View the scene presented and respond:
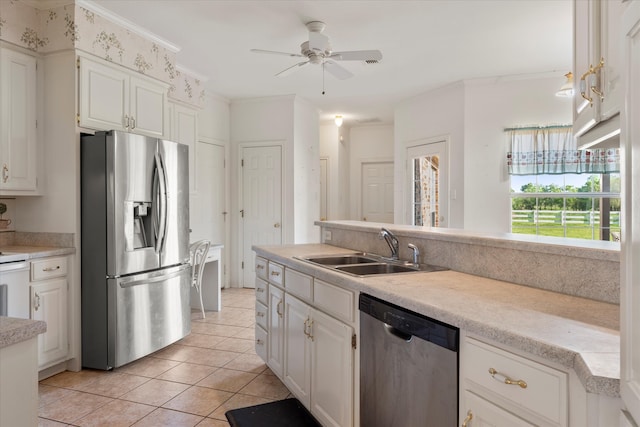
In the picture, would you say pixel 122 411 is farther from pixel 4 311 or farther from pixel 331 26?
pixel 331 26

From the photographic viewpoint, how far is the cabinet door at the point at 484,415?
1.06 meters

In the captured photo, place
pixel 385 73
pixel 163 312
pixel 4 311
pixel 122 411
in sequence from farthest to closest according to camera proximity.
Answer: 1. pixel 385 73
2. pixel 163 312
3. pixel 4 311
4. pixel 122 411

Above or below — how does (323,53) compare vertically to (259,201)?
above

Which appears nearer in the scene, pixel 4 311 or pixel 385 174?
pixel 4 311

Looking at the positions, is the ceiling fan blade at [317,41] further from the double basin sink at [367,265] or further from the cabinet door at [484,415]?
the cabinet door at [484,415]

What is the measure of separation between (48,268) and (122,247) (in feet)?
1.60

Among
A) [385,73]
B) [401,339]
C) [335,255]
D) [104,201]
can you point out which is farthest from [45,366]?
[385,73]

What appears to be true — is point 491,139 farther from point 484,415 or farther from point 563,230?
point 484,415

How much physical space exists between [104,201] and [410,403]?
2512 millimetres

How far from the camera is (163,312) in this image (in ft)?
10.7

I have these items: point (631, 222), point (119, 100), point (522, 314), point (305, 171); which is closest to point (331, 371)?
point (522, 314)

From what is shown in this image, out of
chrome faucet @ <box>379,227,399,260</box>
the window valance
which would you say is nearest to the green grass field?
the window valance

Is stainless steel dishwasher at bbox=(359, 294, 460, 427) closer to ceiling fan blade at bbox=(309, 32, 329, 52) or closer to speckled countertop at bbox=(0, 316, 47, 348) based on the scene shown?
speckled countertop at bbox=(0, 316, 47, 348)

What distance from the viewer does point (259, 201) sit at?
5.82m
